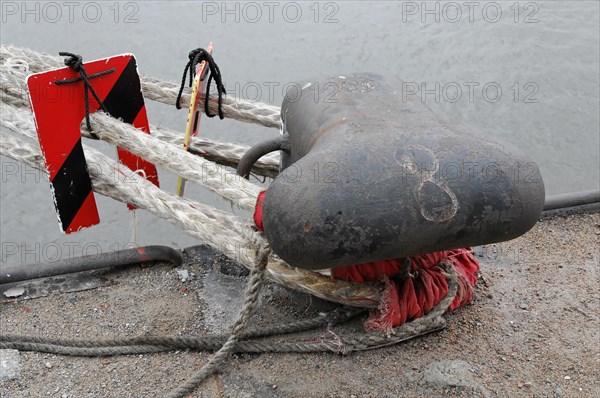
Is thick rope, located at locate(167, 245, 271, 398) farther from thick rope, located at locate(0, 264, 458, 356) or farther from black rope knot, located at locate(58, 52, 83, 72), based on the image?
black rope knot, located at locate(58, 52, 83, 72)

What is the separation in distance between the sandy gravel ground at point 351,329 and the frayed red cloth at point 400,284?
3.4 inches

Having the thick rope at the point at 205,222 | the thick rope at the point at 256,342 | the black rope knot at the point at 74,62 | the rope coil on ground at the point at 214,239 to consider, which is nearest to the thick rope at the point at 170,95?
the rope coil on ground at the point at 214,239

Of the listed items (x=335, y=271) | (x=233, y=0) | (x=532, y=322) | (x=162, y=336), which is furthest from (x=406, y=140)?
(x=233, y=0)

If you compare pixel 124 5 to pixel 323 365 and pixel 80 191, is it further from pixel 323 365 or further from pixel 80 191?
pixel 323 365

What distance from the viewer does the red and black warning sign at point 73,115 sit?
87.4 inches

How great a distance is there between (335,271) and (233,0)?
11.6ft

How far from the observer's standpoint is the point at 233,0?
5.04m

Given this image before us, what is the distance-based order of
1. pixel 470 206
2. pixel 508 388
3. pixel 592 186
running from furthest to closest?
pixel 592 186, pixel 508 388, pixel 470 206

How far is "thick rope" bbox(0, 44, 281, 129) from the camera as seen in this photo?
8.66 feet

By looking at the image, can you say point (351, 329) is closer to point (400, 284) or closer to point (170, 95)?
point (400, 284)

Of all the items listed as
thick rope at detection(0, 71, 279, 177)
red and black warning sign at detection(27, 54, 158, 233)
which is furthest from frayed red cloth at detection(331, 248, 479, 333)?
red and black warning sign at detection(27, 54, 158, 233)

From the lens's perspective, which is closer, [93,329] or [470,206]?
[470,206]

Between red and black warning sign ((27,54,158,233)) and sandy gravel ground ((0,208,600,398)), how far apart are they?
0.93 feet

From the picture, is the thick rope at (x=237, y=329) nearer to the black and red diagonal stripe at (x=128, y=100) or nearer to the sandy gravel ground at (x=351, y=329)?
the sandy gravel ground at (x=351, y=329)
